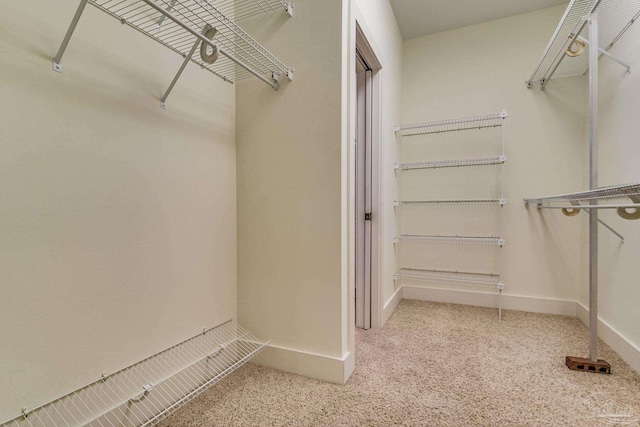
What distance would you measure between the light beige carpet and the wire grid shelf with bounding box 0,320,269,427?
87 mm

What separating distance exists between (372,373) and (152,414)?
0.99m

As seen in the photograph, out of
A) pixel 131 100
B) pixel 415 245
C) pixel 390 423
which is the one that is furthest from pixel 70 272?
pixel 415 245

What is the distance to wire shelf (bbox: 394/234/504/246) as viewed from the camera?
240 centimetres

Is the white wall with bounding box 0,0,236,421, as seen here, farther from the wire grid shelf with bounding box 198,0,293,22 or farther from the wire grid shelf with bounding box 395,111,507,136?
the wire grid shelf with bounding box 395,111,507,136

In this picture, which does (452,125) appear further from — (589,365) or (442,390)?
(442,390)

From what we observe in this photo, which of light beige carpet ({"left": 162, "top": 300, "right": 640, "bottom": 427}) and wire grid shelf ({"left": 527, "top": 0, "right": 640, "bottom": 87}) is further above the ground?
wire grid shelf ({"left": 527, "top": 0, "right": 640, "bottom": 87})

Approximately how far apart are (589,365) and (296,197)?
1.74 metres

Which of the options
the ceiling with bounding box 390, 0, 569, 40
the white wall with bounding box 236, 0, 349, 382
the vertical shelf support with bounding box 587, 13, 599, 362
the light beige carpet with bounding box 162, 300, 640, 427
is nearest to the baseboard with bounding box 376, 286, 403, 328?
the light beige carpet with bounding box 162, 300, 640, 427

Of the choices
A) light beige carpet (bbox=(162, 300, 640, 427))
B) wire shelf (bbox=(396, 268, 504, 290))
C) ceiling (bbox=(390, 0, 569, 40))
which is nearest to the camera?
light beige carpet (bbox=(162, 300, 640, 427))

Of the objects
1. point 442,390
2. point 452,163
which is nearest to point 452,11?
point 452,163

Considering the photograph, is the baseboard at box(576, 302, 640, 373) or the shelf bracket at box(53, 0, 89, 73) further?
the baseboard at box(576, 302, 640, 373)

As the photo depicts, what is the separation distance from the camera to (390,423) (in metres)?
1.10

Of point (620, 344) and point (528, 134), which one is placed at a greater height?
point (528, 134)

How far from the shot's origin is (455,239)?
246 cm
